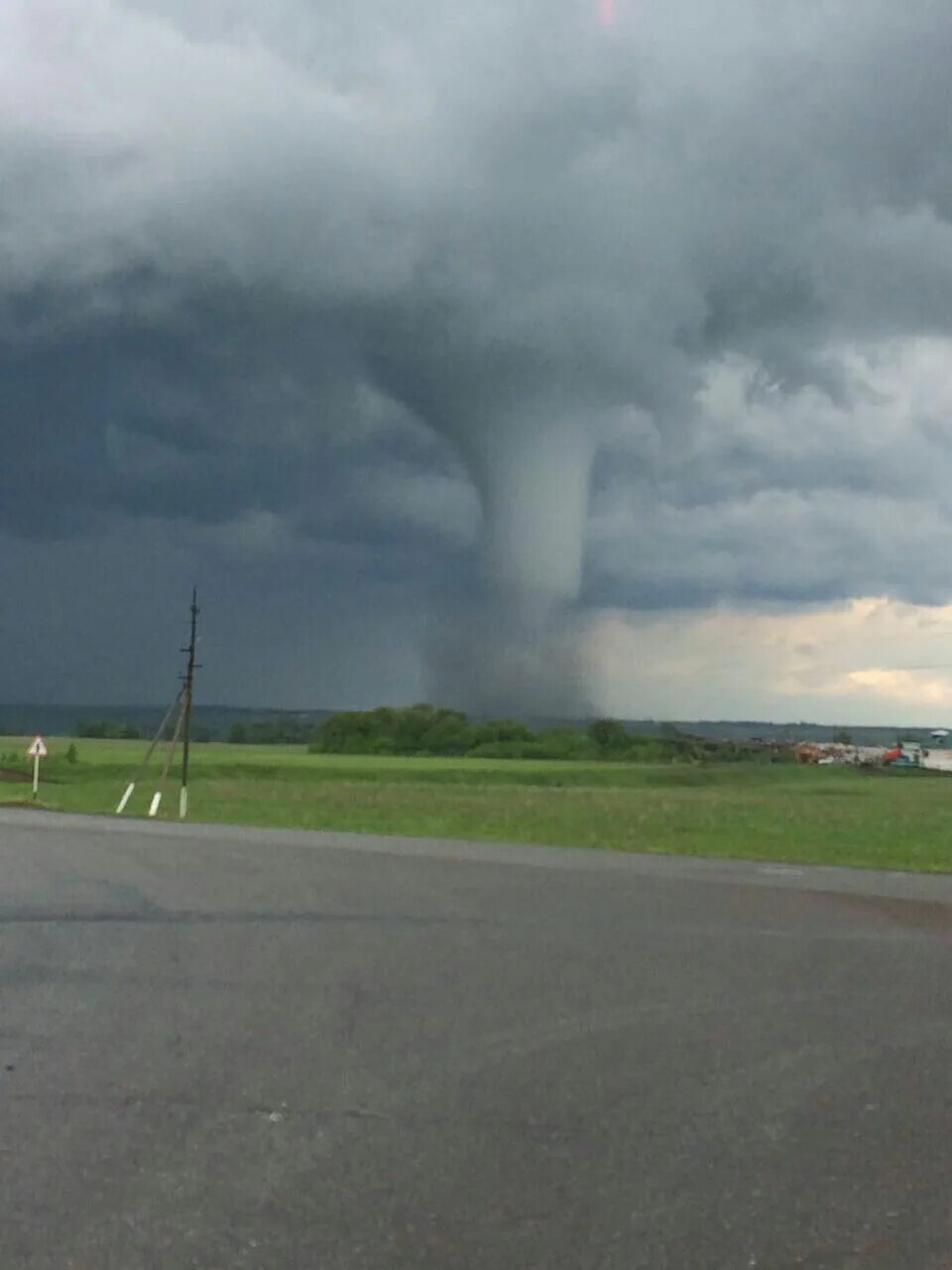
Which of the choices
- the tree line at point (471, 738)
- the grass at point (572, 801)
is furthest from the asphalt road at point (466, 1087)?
the tree line at point (471, 738)

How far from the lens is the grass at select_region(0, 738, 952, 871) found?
31391 mm

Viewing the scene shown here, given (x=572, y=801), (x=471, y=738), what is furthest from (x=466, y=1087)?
(x=471, y=738)

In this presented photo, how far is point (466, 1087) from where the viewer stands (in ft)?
24.9

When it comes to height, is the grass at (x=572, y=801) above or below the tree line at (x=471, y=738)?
below

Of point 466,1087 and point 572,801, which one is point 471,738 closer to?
point 572,801

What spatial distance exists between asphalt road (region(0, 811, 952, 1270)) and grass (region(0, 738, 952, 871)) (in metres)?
13.3

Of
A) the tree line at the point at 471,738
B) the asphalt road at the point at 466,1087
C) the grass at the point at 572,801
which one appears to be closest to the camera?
the asphalt road at the point at 466,1087

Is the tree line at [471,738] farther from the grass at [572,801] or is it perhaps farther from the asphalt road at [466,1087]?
the asphalt road at [466,1087]

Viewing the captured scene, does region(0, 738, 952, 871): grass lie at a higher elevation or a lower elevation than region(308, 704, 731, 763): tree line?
lower

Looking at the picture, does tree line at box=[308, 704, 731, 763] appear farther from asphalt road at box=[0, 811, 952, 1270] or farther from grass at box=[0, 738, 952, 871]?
A: asphalt road at box=[0, 811, 952, 1270]

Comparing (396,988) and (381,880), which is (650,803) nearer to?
(381,880)

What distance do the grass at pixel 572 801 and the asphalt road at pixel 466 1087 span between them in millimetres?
13335

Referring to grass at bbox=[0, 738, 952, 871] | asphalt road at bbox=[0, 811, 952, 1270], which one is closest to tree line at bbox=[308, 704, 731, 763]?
grass at bbox=[0, 738, 952, 871]

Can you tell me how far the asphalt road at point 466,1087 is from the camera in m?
5.40
